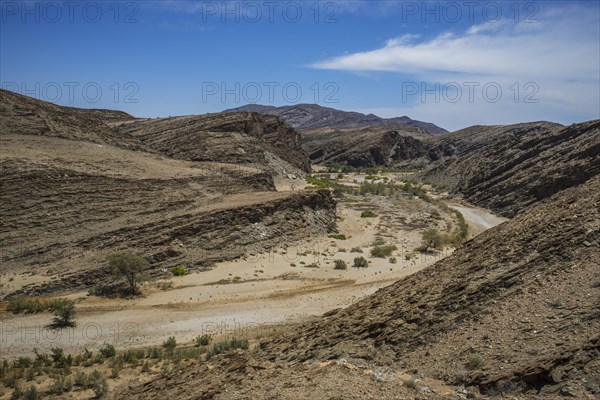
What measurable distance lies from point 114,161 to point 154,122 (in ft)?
85.0

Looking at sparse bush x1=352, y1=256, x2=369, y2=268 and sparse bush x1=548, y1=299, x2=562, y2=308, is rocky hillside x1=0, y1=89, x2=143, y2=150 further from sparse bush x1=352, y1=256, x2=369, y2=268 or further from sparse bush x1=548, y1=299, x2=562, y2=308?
sparse bush x1=548, y1=299, x2=562, y2=308

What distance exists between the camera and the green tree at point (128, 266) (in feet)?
64.0

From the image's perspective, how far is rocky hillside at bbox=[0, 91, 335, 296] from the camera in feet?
70.3

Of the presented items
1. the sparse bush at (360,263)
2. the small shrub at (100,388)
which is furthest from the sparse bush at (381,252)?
the small shrub at (100,388)

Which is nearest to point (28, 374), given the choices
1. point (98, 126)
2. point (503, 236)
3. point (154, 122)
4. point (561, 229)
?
point (503, 236)

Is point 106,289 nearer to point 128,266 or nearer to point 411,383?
point 128,266

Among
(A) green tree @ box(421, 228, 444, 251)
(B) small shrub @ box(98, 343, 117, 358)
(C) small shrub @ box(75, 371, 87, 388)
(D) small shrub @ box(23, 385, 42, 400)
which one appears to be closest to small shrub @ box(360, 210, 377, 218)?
(A) green tree @ box(421, 228, 444, 251)

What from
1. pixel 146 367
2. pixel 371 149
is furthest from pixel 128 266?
pixel 371 149

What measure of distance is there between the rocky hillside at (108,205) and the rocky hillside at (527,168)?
741 inches

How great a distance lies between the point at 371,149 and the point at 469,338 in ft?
305

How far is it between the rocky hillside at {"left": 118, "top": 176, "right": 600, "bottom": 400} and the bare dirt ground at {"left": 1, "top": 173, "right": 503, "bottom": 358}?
19.9 feet

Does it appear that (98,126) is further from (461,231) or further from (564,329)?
(564,329)

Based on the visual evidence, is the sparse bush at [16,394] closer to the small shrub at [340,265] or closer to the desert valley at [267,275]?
the desert valley at [267,275]

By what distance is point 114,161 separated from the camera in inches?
1152
